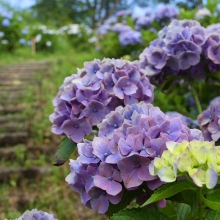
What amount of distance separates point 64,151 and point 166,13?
9.20 ft

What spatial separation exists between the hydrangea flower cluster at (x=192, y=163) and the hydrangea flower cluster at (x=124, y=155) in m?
0.08

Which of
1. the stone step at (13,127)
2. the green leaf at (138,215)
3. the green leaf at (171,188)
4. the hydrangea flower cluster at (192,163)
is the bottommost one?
the stone step at (13,127)

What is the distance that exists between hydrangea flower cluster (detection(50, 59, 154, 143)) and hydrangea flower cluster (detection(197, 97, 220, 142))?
6.1 inches

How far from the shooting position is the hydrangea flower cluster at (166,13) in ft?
12.1

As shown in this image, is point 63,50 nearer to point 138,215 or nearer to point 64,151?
point 64,151

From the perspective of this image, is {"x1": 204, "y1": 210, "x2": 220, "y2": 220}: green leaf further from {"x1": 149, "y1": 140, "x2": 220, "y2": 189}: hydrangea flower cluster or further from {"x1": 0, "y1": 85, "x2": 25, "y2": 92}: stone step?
{"x1": 0, "y1": 85, "x2": 25, "y2": 92}: stone step

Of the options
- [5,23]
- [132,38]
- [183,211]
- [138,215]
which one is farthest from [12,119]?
[5,23]

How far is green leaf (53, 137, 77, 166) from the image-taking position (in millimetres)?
1098

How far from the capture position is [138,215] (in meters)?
0.77

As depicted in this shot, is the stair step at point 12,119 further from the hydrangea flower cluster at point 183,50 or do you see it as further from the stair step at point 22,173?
the hydrangea flower cluster at point 183,50

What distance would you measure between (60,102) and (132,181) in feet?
1.33

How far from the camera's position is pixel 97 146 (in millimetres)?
812

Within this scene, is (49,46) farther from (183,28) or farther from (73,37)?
(183,28)

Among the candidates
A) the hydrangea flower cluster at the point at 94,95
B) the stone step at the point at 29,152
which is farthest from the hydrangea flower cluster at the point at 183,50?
the stone step at the point at 29,152
